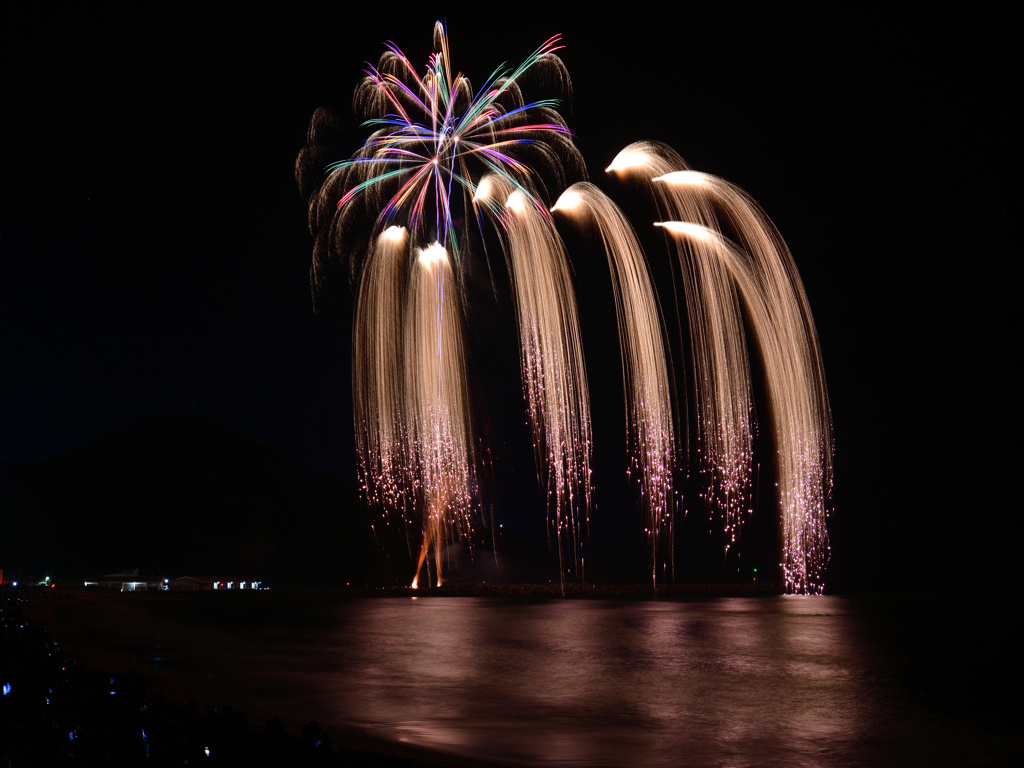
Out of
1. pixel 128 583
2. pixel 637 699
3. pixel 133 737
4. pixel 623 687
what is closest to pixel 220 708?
pixel 133 737

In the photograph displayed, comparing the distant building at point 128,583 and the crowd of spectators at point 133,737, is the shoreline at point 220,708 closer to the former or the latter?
the crowd of spectators at point 133,737

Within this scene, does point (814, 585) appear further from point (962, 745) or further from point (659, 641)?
point (962, 745)

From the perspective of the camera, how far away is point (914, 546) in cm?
9325

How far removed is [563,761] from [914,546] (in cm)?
9701

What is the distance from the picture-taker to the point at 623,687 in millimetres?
13953

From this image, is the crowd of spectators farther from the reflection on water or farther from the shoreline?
the reflection on water

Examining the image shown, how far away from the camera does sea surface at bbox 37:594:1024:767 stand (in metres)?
9.20

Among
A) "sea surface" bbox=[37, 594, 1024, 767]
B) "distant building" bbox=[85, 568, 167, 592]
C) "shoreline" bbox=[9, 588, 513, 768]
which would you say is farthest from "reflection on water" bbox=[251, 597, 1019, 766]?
"distant building" bbox=[85, 568, 167, 592]

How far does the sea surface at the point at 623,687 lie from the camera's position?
9.20 m

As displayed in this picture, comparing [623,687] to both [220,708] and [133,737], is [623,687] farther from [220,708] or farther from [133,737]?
[133,737]

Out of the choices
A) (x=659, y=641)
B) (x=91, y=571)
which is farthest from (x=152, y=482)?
(x=659, y=641)

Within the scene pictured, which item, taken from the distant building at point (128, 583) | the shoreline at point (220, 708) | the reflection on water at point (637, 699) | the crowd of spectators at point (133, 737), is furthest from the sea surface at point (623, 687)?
the distant building at point (128, 583)

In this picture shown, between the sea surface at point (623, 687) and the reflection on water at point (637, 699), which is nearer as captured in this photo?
the reflection on water at point (637, 699)

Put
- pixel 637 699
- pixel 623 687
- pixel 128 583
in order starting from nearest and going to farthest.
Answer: pixel 637 699 < pixel 623 687 < pixel 128 583
